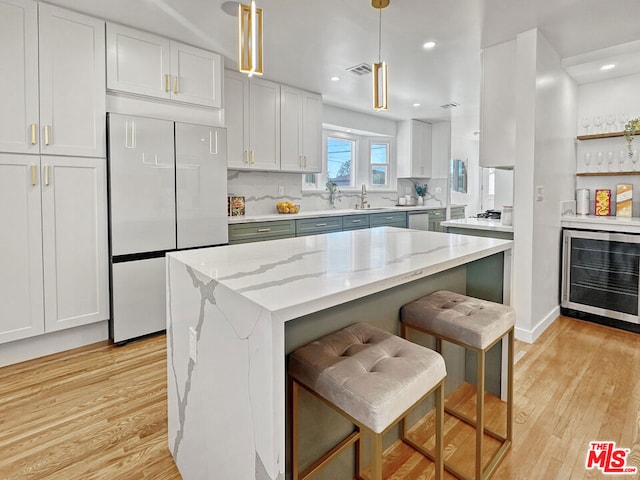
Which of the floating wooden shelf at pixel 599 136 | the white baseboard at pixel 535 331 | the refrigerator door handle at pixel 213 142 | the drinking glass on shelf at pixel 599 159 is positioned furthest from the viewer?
the drinking glass on shelf at pixel 599 159

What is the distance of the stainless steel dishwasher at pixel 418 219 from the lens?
5925 mm

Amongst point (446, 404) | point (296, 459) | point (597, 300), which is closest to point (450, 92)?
point (597, 300)

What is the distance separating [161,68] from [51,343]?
91.6 inches

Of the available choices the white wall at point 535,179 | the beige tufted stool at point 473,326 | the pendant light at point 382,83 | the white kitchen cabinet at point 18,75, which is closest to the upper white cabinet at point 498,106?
the white wall at point 535,179

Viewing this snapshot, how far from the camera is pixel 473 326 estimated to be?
1504mm

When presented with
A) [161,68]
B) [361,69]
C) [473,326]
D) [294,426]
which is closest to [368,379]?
[294,426]

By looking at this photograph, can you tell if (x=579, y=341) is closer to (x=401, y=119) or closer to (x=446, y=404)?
(x=446, y=404)

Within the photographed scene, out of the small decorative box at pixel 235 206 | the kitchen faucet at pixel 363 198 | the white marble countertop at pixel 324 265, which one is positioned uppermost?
the kitchen faucet at pixel 363 198

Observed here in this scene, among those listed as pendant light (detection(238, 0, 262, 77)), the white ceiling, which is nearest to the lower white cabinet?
the white ceiling

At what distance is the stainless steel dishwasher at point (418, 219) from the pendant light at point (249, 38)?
4668mm

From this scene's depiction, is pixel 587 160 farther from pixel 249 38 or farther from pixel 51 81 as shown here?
pixel 51 81

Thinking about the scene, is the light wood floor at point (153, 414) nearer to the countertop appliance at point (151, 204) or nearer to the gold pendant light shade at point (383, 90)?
the countertop appliance at point (151, 204)

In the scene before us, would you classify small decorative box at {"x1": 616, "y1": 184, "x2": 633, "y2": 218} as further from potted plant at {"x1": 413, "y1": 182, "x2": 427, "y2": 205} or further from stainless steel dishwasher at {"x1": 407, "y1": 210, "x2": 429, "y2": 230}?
potted plant at {"x1": 413, "y1": 182, "x2": 427, "y2": 205}

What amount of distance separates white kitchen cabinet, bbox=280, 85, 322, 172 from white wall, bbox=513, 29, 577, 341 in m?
2.41
